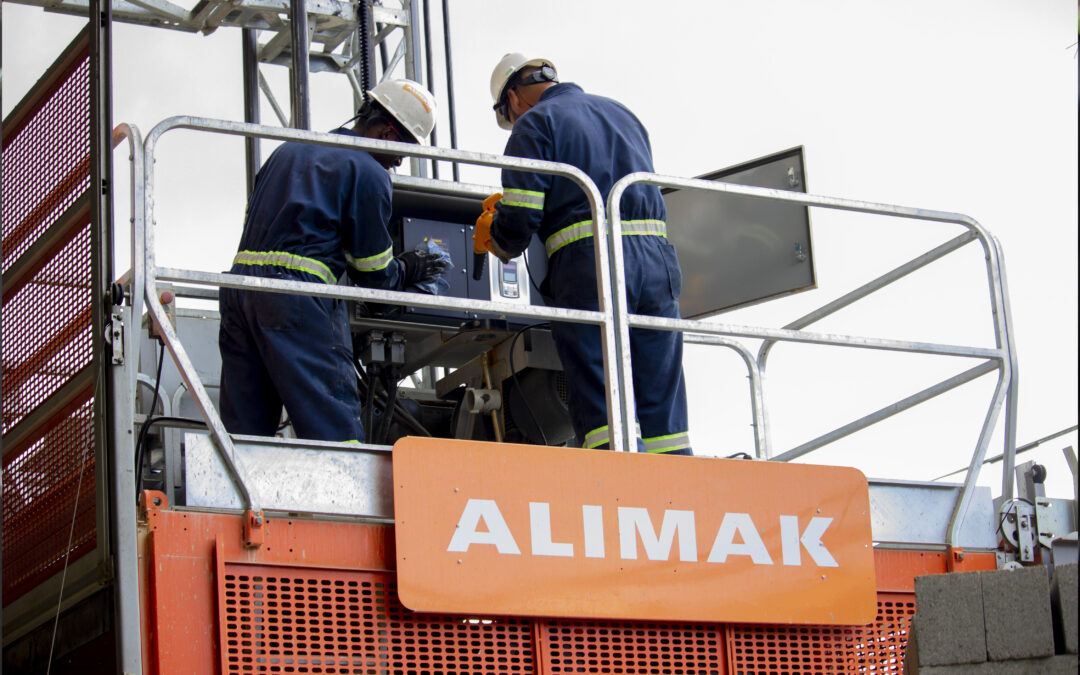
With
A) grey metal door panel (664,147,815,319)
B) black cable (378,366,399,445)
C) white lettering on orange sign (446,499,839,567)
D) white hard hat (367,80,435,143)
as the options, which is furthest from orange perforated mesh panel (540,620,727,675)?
grey metal door panel (664,147,815,319)

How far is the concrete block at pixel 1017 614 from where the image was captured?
402cm

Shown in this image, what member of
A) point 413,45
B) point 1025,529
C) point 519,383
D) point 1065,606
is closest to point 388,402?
point 519,383

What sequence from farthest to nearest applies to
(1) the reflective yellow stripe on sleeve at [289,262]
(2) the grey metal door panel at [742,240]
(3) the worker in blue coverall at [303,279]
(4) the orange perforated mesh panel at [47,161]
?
1. (2) the grey metal door panel at [742,240]
2. (1) the reflective yellow stripe on sleeve at [289,262]
3. (3) the worker in blue coverall at [303,279]
4. (4) the orange perforated mesh panel at [47,161]

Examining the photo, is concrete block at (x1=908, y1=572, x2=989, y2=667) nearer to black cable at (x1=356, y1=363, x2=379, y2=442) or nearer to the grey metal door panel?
black cable at (x1=356, y1=363, x2=379, y2=442)

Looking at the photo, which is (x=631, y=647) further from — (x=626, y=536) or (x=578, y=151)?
(x=578, y=151)

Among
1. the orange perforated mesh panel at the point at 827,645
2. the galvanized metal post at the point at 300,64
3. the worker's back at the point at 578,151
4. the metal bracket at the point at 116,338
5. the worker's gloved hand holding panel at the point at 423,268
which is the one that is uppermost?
the galvanized metal post at the point at 300,64

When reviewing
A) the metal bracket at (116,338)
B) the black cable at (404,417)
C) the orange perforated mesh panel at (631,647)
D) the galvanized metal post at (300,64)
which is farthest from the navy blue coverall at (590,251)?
the galvanized metal post at (300,64)

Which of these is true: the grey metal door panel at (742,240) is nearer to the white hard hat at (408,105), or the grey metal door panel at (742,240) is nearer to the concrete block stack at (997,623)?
the white hard hat at (408,105)

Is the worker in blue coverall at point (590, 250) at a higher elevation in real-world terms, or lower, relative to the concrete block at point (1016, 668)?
higher

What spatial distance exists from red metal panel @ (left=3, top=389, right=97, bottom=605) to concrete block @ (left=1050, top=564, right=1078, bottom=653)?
2.72m

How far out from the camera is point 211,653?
4414 millimetres

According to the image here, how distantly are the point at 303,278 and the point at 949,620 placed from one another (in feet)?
8.81

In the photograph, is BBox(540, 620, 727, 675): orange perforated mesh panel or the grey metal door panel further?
the grey metal door panel

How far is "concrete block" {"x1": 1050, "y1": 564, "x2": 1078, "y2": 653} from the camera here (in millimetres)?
3930
